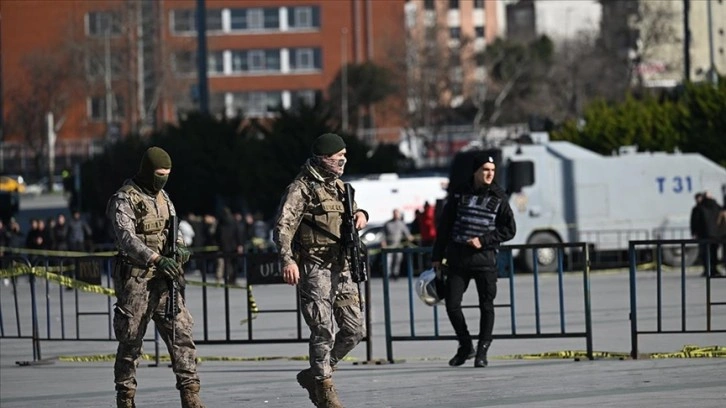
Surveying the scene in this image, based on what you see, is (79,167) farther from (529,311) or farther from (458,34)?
(529,311)

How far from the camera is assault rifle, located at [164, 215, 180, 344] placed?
368 inches

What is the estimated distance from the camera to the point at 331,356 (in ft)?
31.6

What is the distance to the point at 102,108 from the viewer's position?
69438 millimetres

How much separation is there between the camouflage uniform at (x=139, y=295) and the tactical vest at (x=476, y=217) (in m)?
3.34

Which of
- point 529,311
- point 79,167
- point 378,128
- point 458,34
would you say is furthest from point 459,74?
point 529,311

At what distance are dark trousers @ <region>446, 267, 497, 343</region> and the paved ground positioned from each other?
1.26 feet

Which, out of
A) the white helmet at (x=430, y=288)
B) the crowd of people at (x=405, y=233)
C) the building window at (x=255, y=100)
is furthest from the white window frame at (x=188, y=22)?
the white helmet at (x=430, y=288)

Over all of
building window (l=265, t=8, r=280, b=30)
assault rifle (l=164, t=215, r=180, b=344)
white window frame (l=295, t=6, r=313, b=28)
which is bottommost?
assault rifle (l=164, t=215, r=180, b=344)

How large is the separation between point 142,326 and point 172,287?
304mm

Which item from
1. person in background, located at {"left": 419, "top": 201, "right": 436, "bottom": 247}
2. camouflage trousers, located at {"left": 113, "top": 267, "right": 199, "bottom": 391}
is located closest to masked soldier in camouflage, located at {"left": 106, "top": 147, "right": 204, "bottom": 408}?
camouflage trousers, located at {"left": 113, "top": 267, "right": 199, "bottom": 391}

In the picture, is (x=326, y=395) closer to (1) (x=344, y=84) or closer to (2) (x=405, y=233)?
(2) (x=405, y=233)

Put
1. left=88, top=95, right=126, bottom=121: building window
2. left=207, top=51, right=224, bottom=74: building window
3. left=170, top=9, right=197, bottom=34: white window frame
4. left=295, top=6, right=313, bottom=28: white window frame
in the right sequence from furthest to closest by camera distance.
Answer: left=207, top=51, right=224, bottom=74: building window
left=88, top=95, right=126, bottom=121: building window
left=295, top=6, right=313, bottom=28: white window frame
left=170, top=9, right=197, bottom=34: white window frame

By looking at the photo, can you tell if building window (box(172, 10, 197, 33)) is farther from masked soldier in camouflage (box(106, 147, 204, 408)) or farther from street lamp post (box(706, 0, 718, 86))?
masked soldier in camouflage (box(106, 147, 204, 408))

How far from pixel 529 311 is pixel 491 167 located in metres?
6.94
